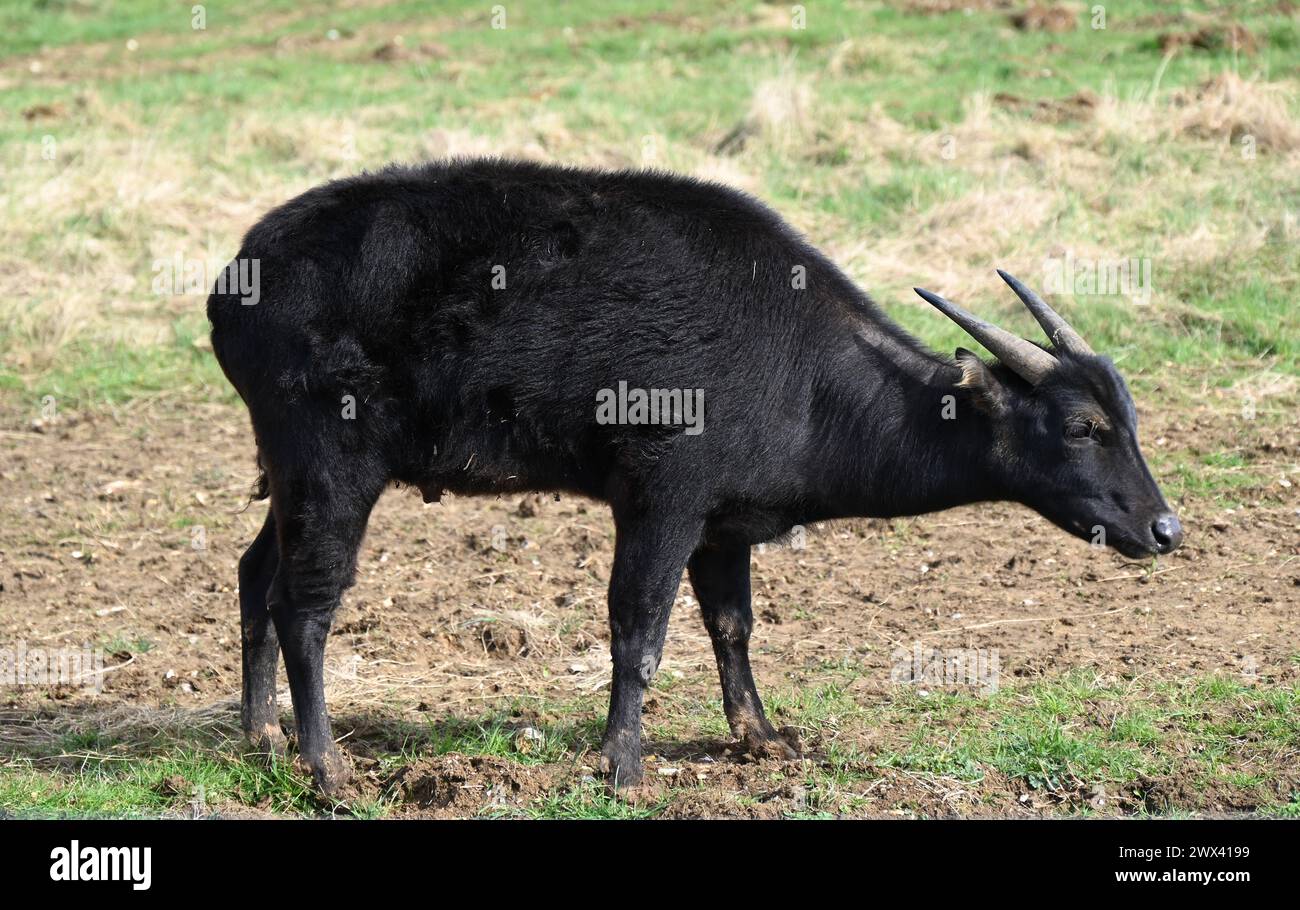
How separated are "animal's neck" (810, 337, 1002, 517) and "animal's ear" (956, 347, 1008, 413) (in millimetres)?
91

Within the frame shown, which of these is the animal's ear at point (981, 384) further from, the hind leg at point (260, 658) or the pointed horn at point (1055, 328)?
the hind leg at point (260, 658)

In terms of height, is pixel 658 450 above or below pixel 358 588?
above

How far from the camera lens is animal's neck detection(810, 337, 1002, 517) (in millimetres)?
6035

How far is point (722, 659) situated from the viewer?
21.2 ft

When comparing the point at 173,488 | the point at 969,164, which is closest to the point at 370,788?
the point at 173,488

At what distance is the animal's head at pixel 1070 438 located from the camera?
576 centimetres

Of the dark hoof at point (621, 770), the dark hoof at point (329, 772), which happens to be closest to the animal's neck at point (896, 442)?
the dark hoof at point (621, 770)

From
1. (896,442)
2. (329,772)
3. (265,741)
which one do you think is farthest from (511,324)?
(265,741)

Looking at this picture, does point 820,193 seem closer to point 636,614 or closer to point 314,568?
point 636,614

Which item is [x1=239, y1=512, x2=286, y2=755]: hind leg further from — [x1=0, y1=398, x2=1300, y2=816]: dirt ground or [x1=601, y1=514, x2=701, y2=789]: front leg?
[x1=601, y1=514, x2=701, y2=789]: front leg

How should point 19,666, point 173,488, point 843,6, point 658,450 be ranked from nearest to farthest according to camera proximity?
point 658,450 < point 19,666 < point 173,488 < point 843,6

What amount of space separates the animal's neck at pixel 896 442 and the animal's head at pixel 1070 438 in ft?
0.44

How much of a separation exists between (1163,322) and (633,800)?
20.5 feet

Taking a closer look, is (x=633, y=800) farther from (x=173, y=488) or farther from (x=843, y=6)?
(x=843, y=6)
